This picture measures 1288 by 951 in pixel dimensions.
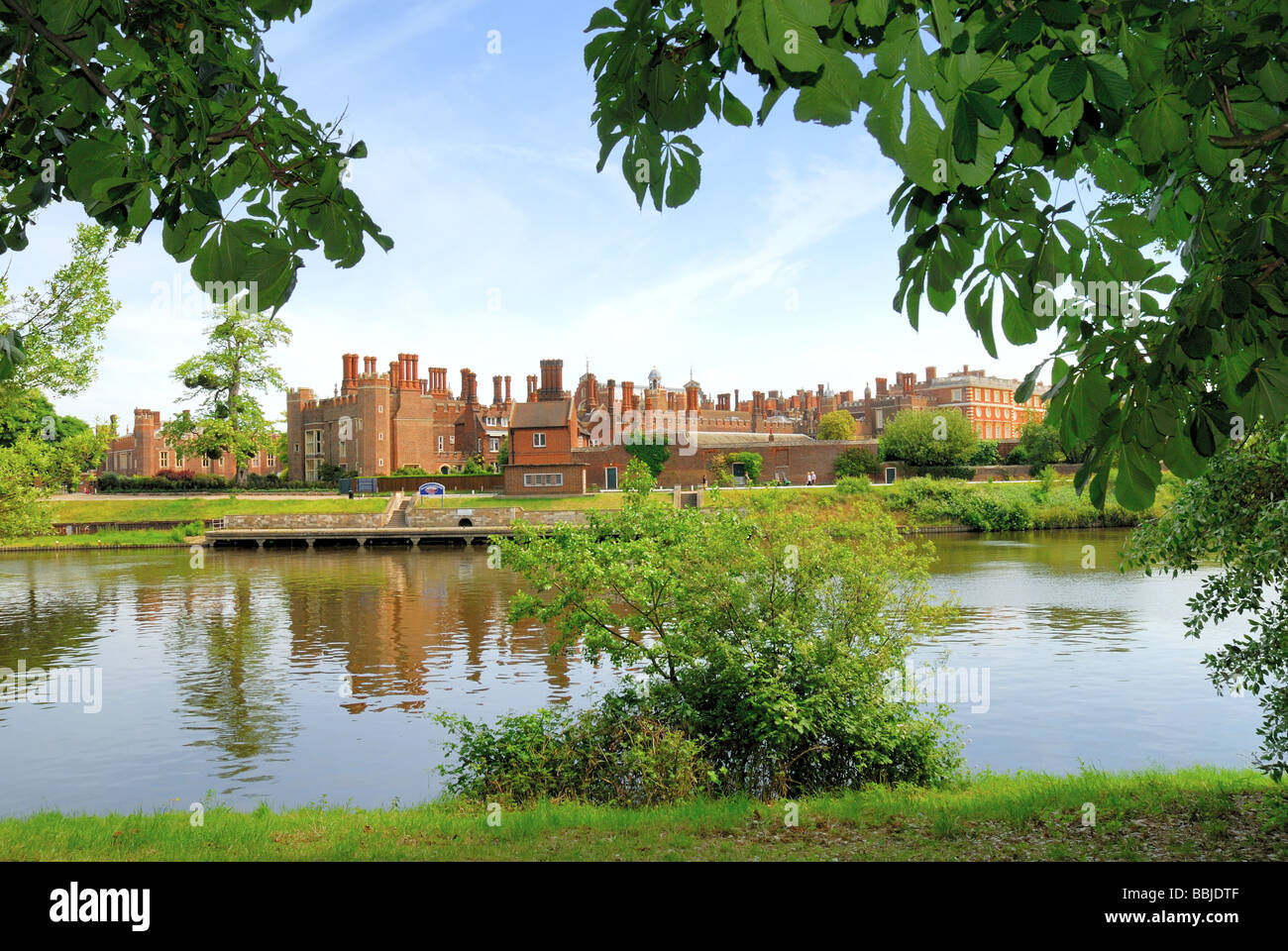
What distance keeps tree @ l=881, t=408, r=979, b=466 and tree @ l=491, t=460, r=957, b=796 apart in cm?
6098

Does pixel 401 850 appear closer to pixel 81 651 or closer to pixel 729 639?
pixel 729 639

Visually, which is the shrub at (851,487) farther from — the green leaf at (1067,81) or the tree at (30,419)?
the green leaf at (1067,81)

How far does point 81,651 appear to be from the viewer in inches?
794

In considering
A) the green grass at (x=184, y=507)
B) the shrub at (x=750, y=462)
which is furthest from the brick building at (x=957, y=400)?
the green grass at (x=184, y=507)

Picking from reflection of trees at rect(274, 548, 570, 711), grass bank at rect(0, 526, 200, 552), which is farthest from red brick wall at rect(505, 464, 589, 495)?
reflection of trees at rect(274, 548, 570, 711)

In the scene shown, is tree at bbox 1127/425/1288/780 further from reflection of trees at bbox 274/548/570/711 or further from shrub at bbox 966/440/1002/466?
shrub at bbox 966/440/1002/466

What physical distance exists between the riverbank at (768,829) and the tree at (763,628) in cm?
76

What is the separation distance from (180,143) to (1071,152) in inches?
128

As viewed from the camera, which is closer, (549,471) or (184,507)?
(184,507)

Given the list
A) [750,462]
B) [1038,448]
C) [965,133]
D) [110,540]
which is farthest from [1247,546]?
[1038,448]

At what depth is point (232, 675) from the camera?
17828mm

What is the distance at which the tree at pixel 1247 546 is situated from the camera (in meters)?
7.44

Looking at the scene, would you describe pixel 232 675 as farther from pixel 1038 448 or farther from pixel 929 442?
pixel 1038 448

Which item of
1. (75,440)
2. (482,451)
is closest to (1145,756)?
(75,440)
